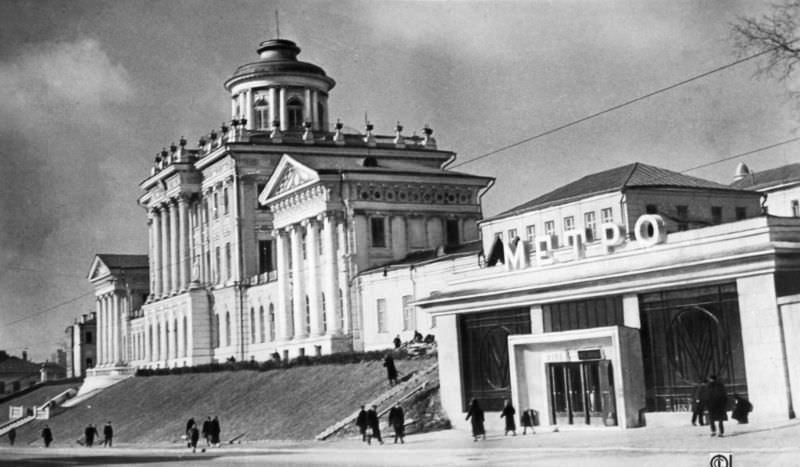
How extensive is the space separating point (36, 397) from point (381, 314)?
4303cm

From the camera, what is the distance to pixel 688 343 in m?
34.5

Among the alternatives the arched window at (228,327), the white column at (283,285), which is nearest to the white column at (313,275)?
the white column at (283,285)

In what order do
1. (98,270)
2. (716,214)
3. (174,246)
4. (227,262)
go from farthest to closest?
(98,270) → (174,246) → (227,262) → (716,214)

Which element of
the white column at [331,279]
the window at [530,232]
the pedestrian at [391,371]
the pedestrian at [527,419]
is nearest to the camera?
the pedestrian at [527,419]

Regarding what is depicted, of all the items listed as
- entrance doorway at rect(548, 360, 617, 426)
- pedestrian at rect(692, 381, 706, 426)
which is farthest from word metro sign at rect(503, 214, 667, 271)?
pedestrian at rect(692, 381, 706, 426)

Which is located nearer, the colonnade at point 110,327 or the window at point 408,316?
the window at point 408,316

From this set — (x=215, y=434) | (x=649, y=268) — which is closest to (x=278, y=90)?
(x=215, y=434)

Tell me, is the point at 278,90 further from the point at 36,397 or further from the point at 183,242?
the point at 36,397

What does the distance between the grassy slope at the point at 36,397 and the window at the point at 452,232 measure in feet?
126

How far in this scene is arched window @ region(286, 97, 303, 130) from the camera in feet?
319

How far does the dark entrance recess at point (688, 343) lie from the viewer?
33.1 meters

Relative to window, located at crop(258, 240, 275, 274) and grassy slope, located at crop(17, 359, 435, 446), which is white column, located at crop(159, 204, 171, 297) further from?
grassy slope, located at crop(17, 359, 435, 446)

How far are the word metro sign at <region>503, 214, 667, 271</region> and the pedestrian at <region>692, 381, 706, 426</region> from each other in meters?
4.61

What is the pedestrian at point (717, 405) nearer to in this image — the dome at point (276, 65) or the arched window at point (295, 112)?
the arched window at point (295, 112)
